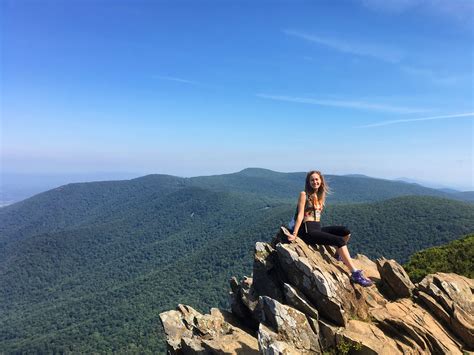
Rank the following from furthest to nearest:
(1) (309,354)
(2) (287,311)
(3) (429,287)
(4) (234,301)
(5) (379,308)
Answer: (4) (234,301) < (3) (429,287) < (5) (379,308) < (2) (287,311) < (1) (309,354)

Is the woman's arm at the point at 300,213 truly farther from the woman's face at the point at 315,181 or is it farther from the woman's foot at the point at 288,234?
the woman's face at the point at 315,181

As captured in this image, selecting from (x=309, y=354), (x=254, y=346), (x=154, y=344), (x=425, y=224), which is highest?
(x=309, y=354)

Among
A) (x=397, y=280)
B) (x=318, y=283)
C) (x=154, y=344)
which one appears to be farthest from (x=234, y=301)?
(x=154, y=344)

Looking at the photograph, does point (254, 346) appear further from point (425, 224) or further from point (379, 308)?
point (425, 224)

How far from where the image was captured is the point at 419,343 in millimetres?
13453

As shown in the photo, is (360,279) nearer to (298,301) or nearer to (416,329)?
(416,329)

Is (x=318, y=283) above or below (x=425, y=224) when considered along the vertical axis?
above

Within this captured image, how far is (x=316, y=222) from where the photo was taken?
17156 millimetres

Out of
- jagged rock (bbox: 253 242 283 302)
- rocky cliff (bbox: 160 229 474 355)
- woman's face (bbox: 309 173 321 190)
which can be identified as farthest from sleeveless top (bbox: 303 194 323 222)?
jagged rock (bbox: 253 242 283 302)

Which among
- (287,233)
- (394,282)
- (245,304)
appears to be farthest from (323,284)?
(245,304)

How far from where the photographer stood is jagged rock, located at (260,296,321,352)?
1334 centimetres

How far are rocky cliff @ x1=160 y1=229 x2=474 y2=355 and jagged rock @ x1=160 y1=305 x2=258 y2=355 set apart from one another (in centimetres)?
5

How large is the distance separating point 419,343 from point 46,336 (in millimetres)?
210846

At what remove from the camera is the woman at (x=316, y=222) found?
1620cm
